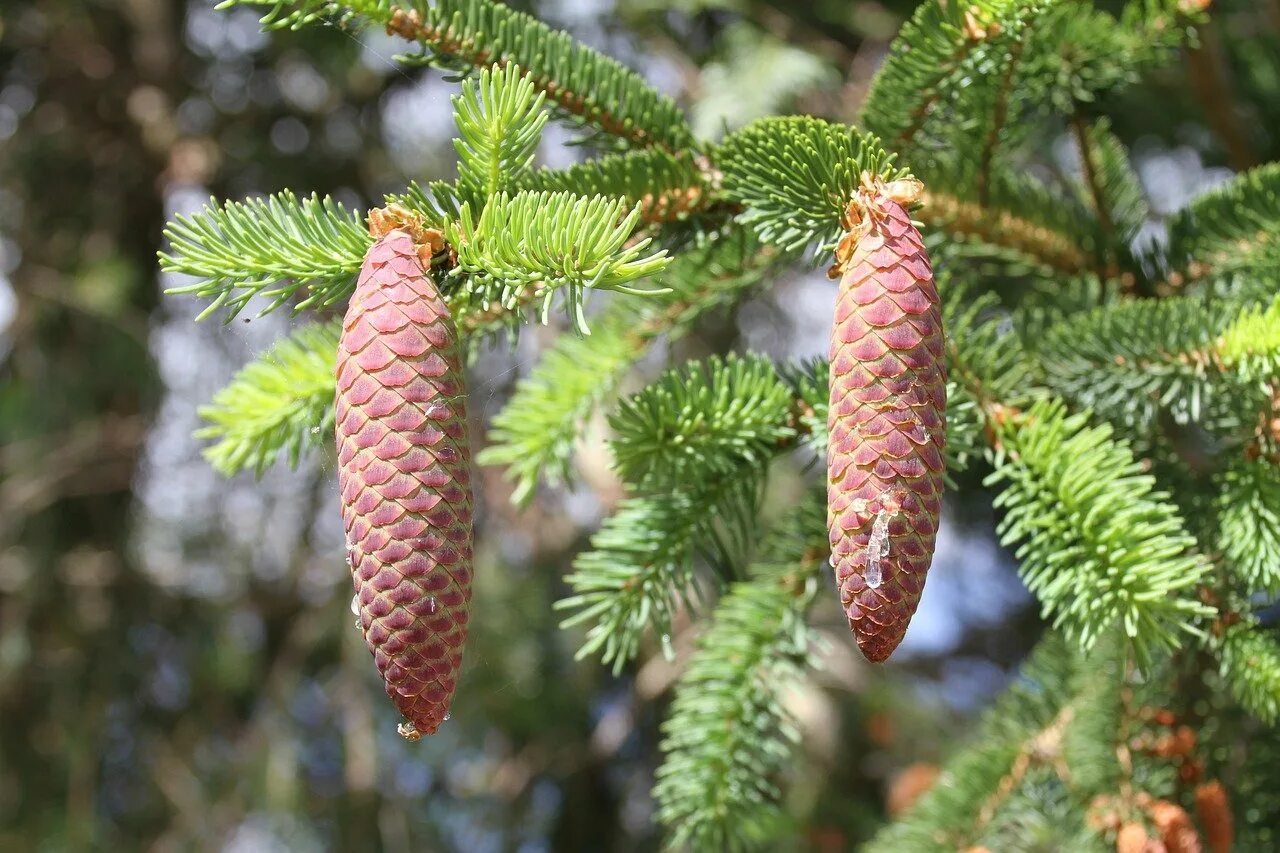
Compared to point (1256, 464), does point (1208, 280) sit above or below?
above

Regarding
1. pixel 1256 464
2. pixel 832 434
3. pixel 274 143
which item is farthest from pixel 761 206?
pixel 274 143

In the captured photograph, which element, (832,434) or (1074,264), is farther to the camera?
(1074,264)

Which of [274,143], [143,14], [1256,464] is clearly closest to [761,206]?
[1256,464]

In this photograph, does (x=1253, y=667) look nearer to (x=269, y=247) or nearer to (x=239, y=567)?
(x=269, y=247)

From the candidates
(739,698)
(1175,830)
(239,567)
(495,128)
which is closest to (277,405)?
(495,128)

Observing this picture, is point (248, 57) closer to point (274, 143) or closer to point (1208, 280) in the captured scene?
point (274, 143)

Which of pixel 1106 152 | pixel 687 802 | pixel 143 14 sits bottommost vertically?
pixel 687 802

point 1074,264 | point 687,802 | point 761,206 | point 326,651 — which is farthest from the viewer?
point 326,651

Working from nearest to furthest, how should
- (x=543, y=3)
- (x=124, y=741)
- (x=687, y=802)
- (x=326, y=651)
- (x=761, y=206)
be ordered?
(x=761, y=206), (x=687, y=802), (x=543, y=3), (x=124, y=741), (x=326, y=651)
